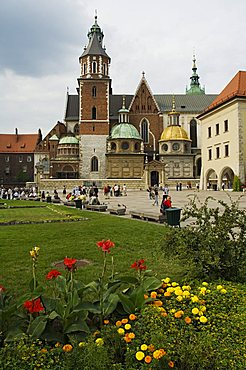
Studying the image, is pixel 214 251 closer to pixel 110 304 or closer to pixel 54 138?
pixel 110 304

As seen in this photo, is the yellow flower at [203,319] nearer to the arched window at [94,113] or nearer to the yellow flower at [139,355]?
the yellow flower at [139,355]

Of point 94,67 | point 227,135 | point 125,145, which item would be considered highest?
point 94,67

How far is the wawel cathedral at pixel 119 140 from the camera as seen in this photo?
198 feet

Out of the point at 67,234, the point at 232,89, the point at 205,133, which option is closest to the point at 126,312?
the point at 67,234

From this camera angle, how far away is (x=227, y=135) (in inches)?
1564

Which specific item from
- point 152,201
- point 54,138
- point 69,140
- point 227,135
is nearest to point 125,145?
point 69,140

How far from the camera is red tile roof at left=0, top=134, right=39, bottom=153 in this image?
8300 centimetres

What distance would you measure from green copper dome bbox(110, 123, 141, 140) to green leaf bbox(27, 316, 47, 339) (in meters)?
57.6

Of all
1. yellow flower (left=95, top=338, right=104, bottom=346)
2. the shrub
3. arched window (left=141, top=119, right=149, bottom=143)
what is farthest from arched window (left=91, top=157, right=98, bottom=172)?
yellow flower (left=95, top=338, right=104, bottom=346)

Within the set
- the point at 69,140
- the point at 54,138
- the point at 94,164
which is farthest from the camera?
the point at 54,138

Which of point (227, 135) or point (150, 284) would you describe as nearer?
point (150, 284)

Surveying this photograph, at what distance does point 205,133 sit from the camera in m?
45.7

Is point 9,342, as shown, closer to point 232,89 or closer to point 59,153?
point 232,89

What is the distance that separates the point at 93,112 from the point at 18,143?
28.2 meters
